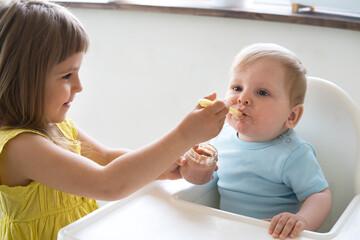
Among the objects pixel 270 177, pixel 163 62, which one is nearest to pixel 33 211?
pixel 270 177

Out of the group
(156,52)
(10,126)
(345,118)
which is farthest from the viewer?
(156,52)

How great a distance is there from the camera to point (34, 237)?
3.60 feet

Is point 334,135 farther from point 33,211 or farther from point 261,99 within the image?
point 33,211

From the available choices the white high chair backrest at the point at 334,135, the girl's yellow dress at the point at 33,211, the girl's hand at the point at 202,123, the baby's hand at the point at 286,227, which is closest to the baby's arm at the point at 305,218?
the baby's hand at the point at 286,227

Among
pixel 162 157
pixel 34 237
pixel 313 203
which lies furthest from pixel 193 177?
pixel 34 237

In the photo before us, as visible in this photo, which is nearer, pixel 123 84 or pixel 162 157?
pixel 162 157

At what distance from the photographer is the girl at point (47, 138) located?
963mm

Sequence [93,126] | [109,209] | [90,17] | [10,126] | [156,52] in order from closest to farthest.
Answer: [109,209] → [10,126] → [156,52] → [90,17] → [93,126]

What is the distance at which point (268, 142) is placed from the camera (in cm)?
117

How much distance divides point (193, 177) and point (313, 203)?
27cm

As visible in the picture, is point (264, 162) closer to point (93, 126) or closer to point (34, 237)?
point (34, 237)

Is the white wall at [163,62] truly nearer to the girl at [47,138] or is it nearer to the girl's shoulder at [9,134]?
the girl at [47,138]

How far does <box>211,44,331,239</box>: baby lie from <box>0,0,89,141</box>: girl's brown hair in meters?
0.41

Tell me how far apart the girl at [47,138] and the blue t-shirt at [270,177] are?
0.15 metres
